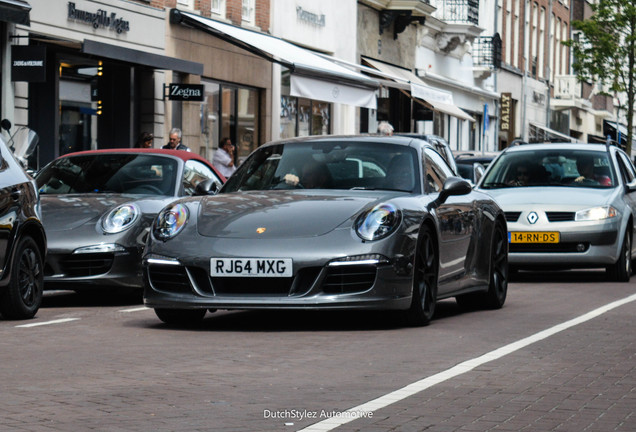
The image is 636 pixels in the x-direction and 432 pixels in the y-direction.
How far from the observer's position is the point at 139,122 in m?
27.5

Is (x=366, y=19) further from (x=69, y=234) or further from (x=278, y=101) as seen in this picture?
(x=69, y=234)

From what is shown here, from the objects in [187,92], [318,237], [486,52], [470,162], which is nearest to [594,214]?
[318,237]

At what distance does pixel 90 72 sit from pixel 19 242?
1535cm

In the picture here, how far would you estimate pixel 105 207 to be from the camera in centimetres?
1251

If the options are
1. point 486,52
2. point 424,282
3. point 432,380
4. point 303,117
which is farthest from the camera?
point 486,52

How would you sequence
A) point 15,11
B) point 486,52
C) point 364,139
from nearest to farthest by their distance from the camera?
point 364,139 < point 15,11 < point 486,52

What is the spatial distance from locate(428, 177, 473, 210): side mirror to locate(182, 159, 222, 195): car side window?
11.7 ft

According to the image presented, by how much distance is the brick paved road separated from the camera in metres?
6.18

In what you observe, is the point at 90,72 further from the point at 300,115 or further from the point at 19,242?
the point at 19,242

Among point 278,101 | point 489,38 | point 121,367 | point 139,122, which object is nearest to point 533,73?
point 489,38

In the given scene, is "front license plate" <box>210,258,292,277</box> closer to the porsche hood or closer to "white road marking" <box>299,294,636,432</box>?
the porsche hood

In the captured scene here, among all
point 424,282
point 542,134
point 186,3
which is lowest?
point 424,282

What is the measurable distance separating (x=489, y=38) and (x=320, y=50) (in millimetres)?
16013

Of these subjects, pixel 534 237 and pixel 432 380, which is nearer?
pixel 432 380
